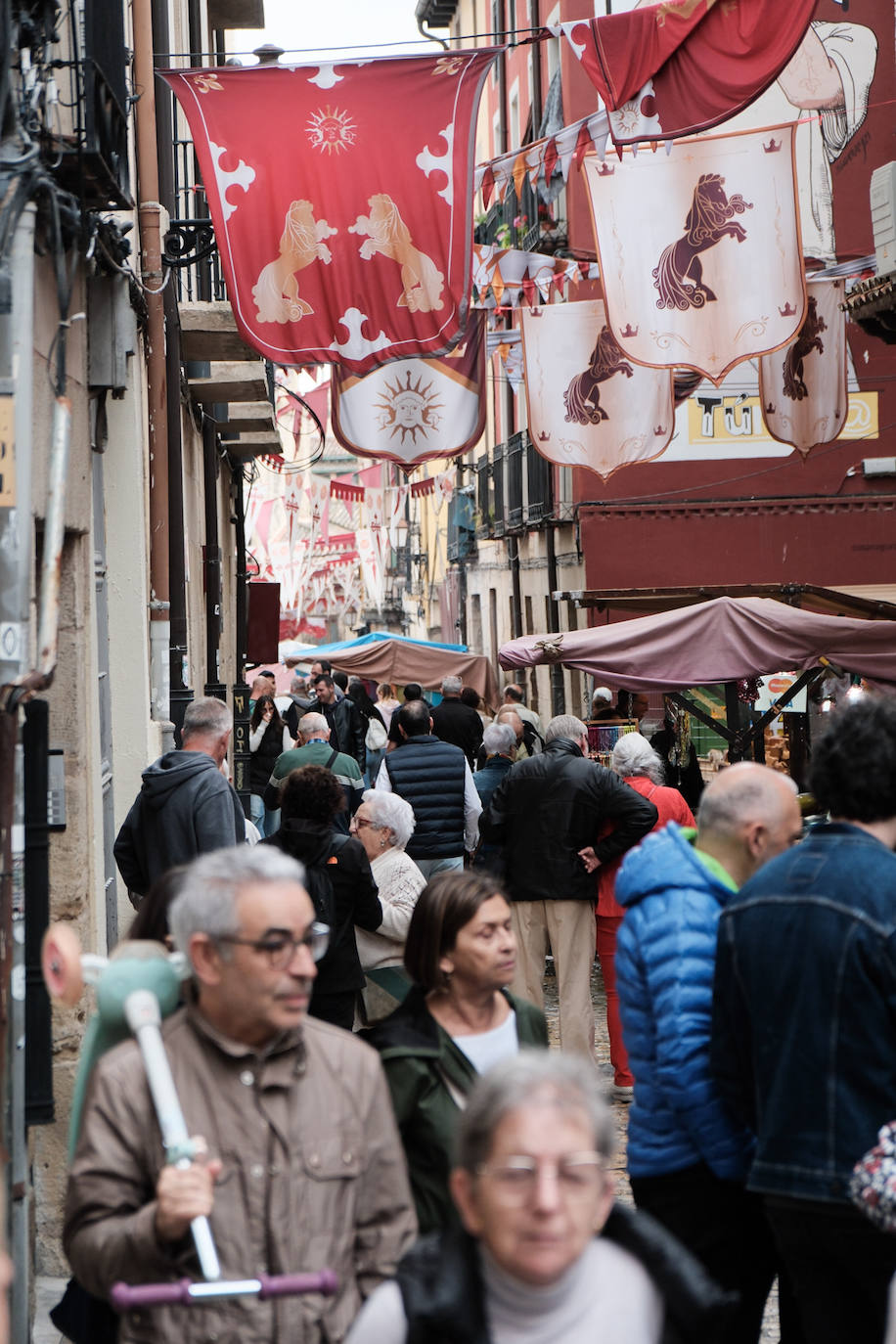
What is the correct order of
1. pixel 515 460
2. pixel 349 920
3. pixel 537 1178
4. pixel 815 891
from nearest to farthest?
pixel 537 1178, pixel 815 891, pixel 349 920, pixel 515 460

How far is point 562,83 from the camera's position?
20391 millimetres

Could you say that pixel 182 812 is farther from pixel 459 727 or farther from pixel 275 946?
pixel 459 727

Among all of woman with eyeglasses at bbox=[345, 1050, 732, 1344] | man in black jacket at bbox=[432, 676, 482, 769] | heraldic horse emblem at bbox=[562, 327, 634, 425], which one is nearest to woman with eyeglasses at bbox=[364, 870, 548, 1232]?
woman with eyeglasses at bbox=[345, 1050, 732, 1344]

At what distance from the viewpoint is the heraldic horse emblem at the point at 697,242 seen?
33.7 ft

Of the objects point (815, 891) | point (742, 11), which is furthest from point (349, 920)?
point (742, 11)

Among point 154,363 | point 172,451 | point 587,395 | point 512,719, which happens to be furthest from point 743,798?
point 512,719

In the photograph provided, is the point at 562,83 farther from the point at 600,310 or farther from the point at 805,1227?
the point at 805,1227

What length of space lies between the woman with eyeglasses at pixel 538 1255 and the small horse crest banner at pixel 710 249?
819 cm

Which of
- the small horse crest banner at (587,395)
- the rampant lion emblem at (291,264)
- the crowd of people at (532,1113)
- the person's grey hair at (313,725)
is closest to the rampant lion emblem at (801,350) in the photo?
the small horse crest banner at (587,395)

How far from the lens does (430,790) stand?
1007cm

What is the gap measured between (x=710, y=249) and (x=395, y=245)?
7.84ft

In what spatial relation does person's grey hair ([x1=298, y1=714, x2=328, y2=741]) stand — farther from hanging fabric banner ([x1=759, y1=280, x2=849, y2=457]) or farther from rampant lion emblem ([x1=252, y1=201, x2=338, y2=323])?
hanging fabric banner ([x1=759, y1=280, x2=849, y2=457])

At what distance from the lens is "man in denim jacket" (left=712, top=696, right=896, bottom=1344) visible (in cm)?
357

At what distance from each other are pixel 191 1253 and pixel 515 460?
23.8 meters
